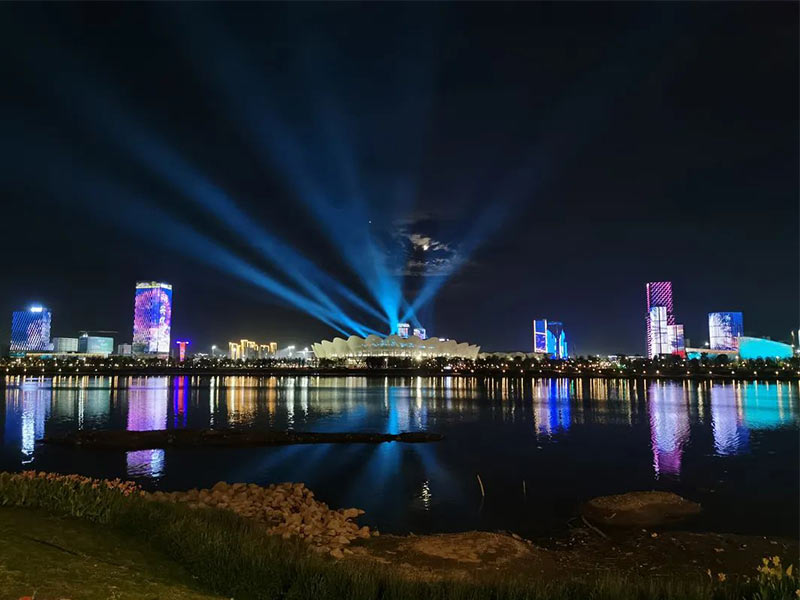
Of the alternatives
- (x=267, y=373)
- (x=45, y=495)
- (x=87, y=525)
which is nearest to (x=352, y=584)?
(x=87, y=525)

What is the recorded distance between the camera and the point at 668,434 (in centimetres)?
4025

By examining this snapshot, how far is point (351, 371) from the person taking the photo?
6383 inches

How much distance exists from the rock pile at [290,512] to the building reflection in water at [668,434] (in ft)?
56.9

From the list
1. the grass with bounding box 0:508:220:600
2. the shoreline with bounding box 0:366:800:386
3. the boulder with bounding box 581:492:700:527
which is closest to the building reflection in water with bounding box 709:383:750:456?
the boulder with bounding box 581:492:700:527

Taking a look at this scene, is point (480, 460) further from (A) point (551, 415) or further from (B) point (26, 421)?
(B) point (26, 421)

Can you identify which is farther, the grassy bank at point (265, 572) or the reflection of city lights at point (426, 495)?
the reflection of city lights at point (426, 495)

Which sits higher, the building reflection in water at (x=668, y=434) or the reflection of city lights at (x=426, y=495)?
the building reflection in water at (x=668, y=434)

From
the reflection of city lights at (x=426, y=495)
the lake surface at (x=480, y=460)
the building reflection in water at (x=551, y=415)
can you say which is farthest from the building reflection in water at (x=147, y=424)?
the building reflection in water at (x=551, y=415)

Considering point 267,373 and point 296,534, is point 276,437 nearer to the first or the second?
point 296,534

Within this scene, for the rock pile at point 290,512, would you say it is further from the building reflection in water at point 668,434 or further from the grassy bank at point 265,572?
the building reflection in water at point 668,434

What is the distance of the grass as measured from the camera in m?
6.78

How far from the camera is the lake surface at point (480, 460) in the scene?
21.2 metres

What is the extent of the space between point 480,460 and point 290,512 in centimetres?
1579

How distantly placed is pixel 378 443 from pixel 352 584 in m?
29.5
